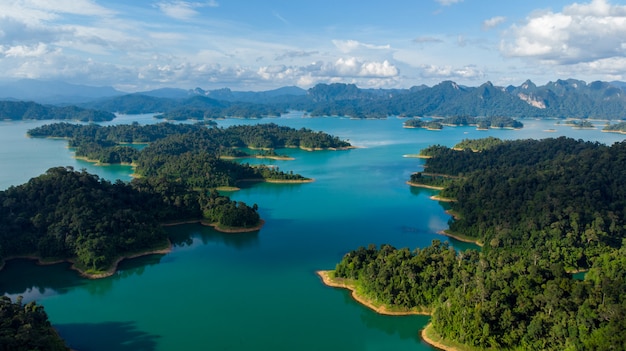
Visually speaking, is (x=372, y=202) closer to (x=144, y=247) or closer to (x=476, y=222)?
(x=476, y=222)

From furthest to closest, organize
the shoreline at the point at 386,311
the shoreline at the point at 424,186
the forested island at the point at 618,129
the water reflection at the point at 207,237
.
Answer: the forested island at the point at 618,129, the shoreline at the point at 424,186, the water reflection at the point at 207,237, the shoreline at the point at 386,311

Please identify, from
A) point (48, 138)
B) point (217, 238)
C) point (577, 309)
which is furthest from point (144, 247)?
point (48, 138)

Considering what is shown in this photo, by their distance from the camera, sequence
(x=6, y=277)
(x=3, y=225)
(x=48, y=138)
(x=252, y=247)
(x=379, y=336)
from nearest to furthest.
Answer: (x=379, y=336)
(x=6, y=277)
(x=3, y=225)
(x=252, y=247)
(x=48, y=138)

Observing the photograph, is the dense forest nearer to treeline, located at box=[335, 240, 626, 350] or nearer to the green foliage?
the green foliage

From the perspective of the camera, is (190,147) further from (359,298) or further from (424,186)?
(359,298)

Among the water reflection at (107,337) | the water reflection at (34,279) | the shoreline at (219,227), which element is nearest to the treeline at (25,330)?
the water reflection at (107,337)

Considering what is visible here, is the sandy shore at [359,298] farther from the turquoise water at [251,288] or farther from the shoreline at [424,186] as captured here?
the shoreline at [424,186]
